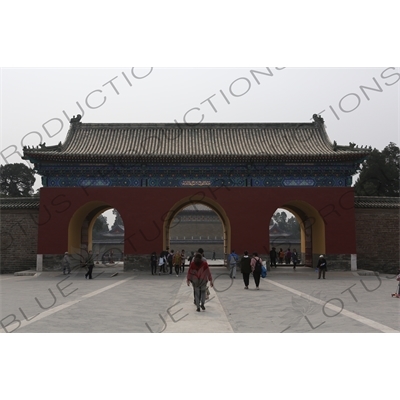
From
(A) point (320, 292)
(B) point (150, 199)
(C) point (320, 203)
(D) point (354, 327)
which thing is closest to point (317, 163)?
(C) point (320, 203)

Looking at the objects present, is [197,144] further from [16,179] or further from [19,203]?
[16,179]

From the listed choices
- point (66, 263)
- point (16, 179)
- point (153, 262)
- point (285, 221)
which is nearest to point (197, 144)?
point (153, 262)

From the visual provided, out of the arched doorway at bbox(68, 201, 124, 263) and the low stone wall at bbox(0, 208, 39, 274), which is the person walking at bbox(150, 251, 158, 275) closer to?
the arched doorway at bbox(68, 201, 124, 263)

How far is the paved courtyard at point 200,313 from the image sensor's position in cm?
720

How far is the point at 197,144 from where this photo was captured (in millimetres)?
22859

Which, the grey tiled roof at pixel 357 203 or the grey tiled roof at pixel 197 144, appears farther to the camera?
the grey tiled roof at pixel 357 203

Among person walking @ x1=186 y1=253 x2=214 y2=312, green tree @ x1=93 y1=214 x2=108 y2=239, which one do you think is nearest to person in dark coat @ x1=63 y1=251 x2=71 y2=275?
person walking @ x1=186 y1=253 x2=214 y2=312

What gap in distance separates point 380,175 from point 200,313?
32730mm

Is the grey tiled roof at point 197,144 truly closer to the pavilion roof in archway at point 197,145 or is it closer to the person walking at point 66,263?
the pavilion roof in archway at point 197,145

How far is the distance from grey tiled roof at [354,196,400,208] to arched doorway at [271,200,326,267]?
1965 millimetres

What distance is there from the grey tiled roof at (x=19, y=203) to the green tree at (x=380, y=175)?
25.6m

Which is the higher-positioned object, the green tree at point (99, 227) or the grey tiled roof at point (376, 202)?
the grey tiled roof at point (376, 202)

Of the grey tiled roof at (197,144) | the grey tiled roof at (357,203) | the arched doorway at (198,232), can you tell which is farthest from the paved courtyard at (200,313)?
Result: the arched doorway at (198,232)

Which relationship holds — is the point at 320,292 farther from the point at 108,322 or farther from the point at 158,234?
the point at 158,234
